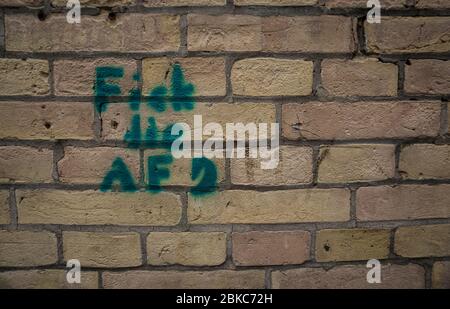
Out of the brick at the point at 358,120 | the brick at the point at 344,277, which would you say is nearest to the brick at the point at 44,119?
the brick at the point at 358,120

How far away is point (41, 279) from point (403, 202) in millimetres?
876

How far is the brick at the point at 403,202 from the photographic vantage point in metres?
0.83

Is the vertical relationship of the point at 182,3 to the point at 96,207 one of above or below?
above

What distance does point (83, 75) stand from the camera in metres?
0.78

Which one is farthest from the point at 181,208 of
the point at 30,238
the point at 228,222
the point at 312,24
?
the point at 312,24

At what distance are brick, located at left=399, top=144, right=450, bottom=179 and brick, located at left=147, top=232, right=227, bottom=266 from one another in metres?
0.45

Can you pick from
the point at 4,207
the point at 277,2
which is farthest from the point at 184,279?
the point at 277,2

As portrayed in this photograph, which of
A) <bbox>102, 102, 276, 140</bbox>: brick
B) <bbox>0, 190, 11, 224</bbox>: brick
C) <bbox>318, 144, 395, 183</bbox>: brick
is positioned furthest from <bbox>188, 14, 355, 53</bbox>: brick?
<bbox>0, 190, 11, 224</bbox>: brick

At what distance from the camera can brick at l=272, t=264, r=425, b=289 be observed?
0.86 metres

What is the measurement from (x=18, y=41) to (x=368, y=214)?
88cm

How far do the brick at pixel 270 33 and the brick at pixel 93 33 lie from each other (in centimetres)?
6

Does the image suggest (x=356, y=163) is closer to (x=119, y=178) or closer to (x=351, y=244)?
(x=351, y=244)

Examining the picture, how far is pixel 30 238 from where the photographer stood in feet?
2.73

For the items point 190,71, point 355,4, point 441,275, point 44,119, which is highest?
point 355,4
